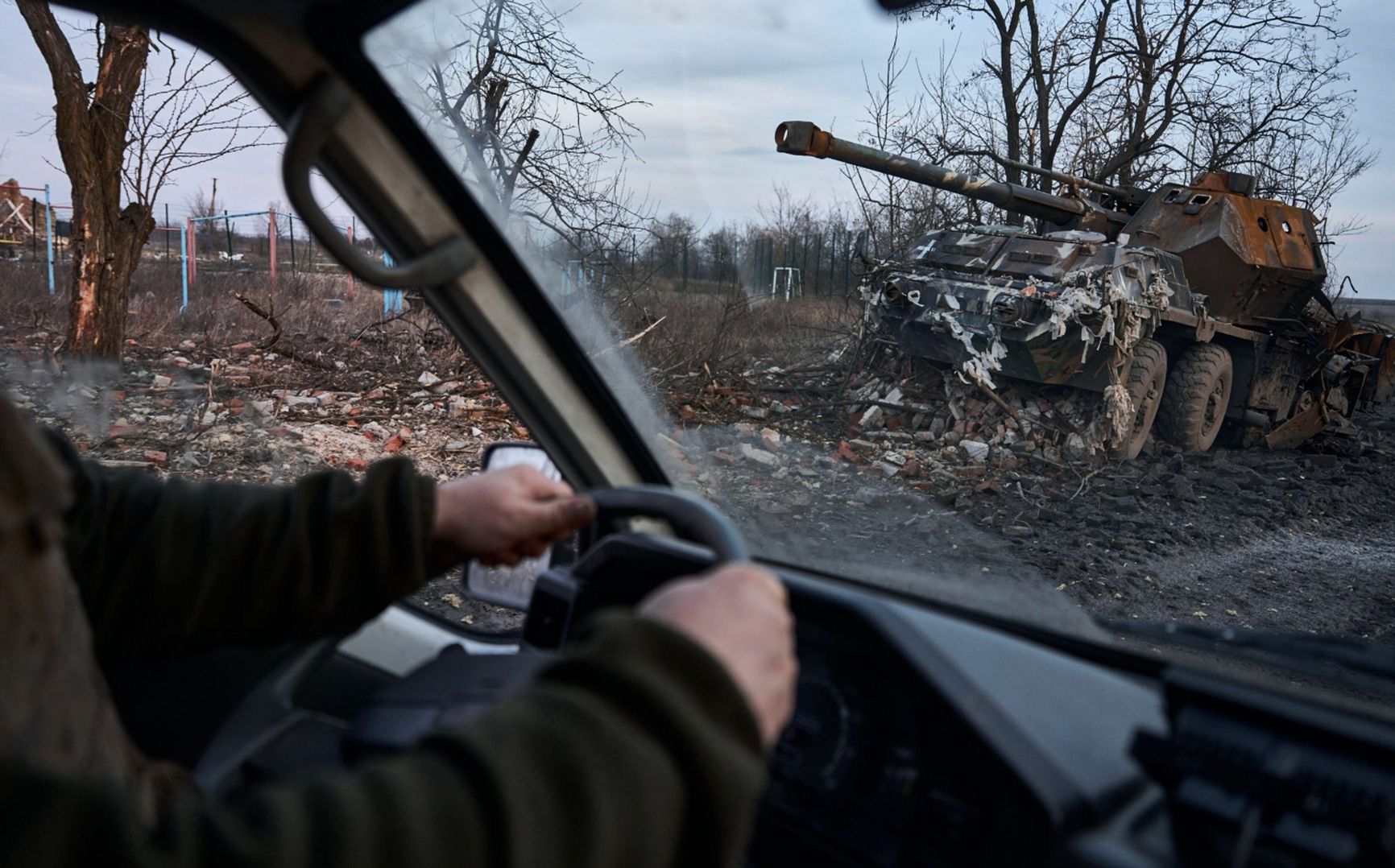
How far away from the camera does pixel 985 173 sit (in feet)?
39.2

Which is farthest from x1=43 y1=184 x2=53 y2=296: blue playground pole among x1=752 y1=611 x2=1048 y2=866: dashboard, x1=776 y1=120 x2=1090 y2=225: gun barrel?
x1=752 y1=611 x2=1048 y2=866: dashboard

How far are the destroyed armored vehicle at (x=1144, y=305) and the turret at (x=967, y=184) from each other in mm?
19

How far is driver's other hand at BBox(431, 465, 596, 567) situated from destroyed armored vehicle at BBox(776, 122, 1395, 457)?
6.40 meters

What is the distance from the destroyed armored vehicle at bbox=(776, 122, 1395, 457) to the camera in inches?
359

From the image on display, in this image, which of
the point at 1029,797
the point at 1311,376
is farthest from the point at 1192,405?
the point at 1029,797

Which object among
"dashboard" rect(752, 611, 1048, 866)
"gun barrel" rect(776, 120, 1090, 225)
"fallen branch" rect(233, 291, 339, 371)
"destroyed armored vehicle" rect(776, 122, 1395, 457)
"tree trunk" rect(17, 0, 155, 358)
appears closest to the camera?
"dashboard" rect(752, 611, 1048, 866)

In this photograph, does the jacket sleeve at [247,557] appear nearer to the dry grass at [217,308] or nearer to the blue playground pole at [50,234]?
the dry grass at [217,308]

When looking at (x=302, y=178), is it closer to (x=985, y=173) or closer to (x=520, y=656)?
(x=520, y=656)

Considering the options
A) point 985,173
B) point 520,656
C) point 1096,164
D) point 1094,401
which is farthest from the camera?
point 1096,164

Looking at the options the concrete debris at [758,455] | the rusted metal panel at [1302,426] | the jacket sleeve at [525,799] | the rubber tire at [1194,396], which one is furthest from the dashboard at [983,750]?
the rusted metal panel at [1302,426]

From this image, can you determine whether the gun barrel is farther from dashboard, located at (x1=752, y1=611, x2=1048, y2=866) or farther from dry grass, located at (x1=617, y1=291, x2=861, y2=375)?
dashboard, located at (x1=752, y1=611, x2=1048, y2=866)

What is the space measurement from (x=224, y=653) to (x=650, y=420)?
78cm

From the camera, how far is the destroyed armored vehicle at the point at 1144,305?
912 cm

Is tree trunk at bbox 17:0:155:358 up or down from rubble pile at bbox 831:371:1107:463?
up
